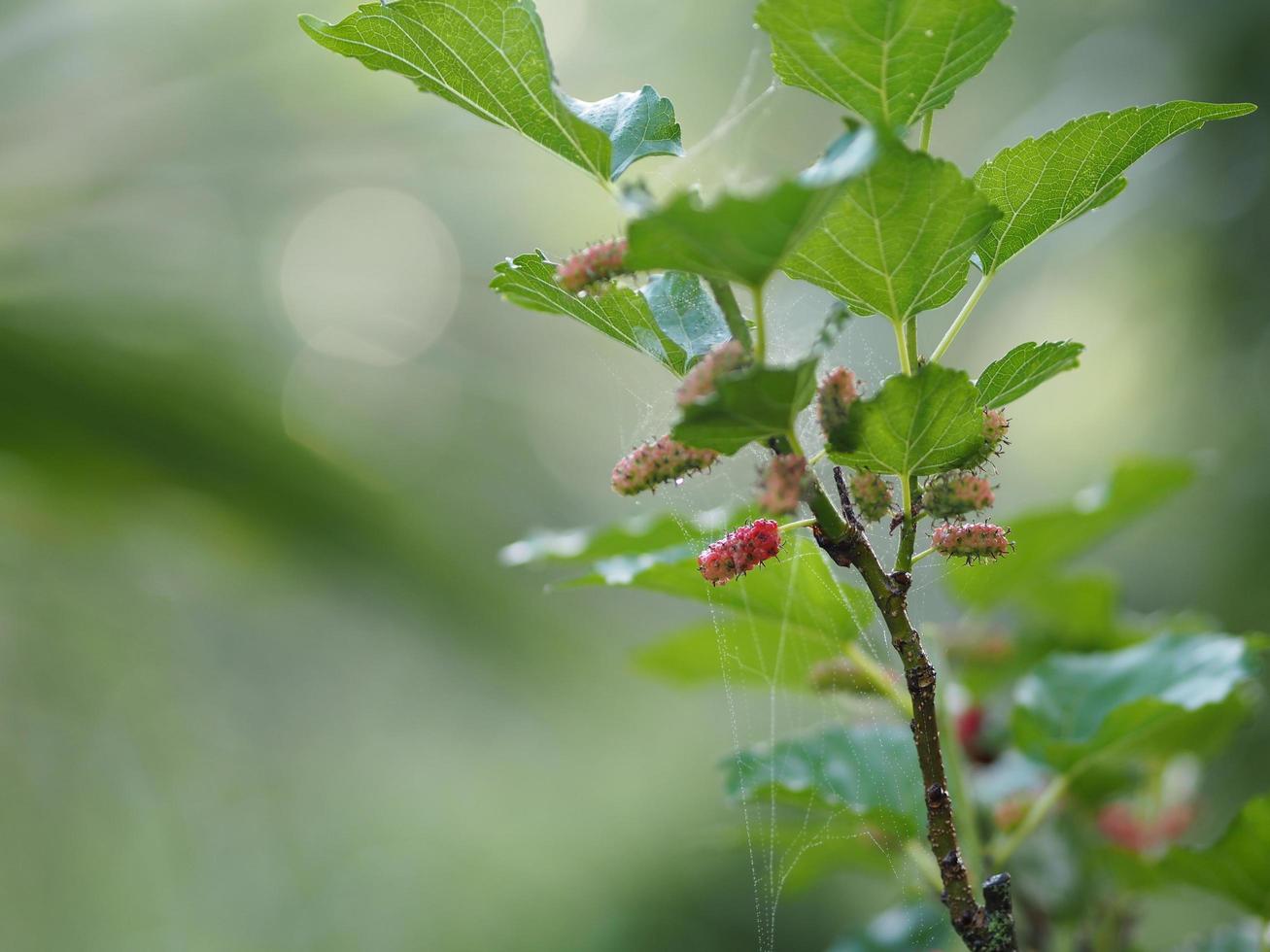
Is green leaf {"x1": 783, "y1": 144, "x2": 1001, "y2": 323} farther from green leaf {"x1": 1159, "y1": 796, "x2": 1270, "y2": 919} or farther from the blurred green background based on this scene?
the blurred green background

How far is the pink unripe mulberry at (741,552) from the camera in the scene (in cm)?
28

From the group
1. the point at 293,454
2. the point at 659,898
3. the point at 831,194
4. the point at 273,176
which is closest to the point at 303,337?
the point at 273,176

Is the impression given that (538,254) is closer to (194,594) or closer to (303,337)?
(194,594)

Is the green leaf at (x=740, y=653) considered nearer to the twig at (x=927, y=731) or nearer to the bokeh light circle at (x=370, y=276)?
the twig at (x=927, y=731)

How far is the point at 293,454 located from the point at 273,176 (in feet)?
1.67

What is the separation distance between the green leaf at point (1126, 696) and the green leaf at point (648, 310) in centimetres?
26

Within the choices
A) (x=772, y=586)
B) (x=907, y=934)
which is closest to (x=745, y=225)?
(x=772, y=586)

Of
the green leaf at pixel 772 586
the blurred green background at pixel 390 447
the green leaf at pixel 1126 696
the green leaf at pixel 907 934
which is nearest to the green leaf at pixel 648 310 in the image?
the green leaf at pixel 772 586

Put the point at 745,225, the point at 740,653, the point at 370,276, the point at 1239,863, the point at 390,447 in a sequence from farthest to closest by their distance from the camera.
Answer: the point at 370,276
the point at 390,447
the point at 740,653
the point at 1239,863
the point at 745,225

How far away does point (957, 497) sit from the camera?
292 millimetres

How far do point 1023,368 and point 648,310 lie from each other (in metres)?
0.11

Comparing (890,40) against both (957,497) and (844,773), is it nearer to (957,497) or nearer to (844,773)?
(957,497)

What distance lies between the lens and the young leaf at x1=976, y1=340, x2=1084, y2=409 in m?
0.29

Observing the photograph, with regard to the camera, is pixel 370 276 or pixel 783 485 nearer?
pixel 783 485
